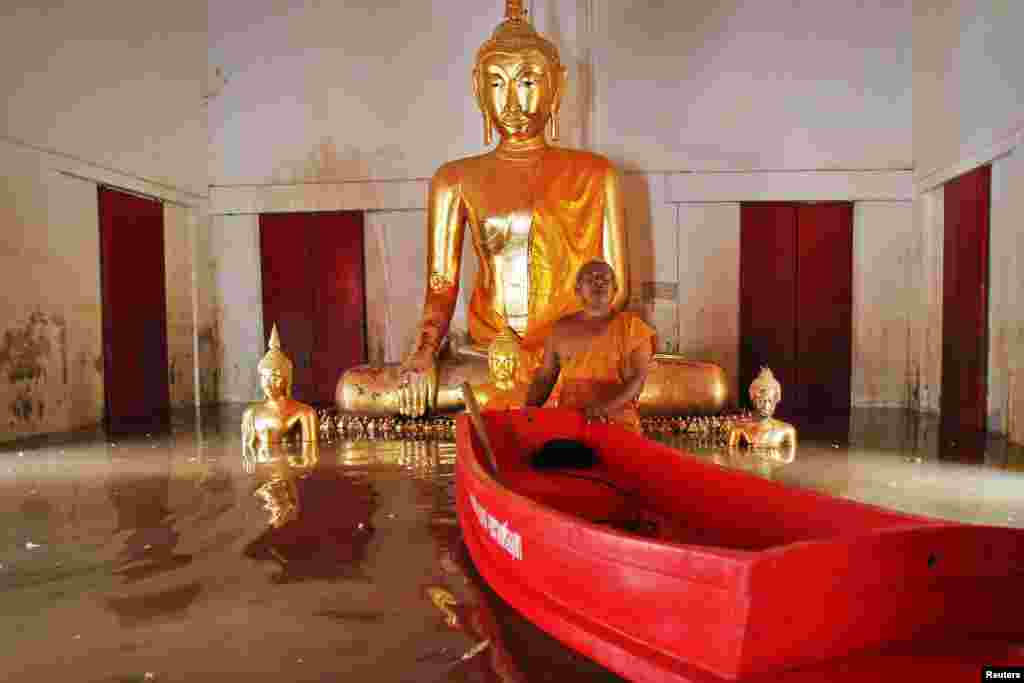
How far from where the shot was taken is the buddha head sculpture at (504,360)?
13.7ft

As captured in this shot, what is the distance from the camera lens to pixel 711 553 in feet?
3.74

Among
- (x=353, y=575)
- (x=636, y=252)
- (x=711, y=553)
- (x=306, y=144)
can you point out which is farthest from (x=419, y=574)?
(x=306, y=144)

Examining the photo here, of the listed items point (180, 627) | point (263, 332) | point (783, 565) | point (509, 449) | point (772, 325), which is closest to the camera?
point (783, 565)

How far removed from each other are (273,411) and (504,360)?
4.51ft

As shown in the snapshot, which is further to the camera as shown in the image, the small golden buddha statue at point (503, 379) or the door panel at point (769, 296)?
the door panel at point (769, 296)

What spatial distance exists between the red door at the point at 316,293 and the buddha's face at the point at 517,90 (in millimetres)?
1960

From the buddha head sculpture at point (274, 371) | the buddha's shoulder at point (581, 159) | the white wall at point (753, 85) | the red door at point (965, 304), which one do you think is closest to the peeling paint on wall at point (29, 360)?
the buddha head sculpture at point (274, 371)

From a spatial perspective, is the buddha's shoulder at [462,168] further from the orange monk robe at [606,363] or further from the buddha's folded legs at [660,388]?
the orange monk robe at [606,363]

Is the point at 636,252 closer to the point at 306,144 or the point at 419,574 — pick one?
the point at 306,144

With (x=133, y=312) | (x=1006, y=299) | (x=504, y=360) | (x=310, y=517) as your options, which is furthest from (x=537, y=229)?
(x=133, y=312)

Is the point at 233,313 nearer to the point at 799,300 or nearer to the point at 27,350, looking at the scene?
the point at 27,350

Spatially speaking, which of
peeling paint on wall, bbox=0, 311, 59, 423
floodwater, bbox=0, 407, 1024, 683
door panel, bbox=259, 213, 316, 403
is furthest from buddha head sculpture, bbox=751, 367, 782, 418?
peeling paint on wall, bbox=0, 311, 59, 423

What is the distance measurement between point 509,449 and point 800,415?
3.92 meters

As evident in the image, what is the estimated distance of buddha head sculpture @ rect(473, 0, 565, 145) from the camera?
16.2 feet
